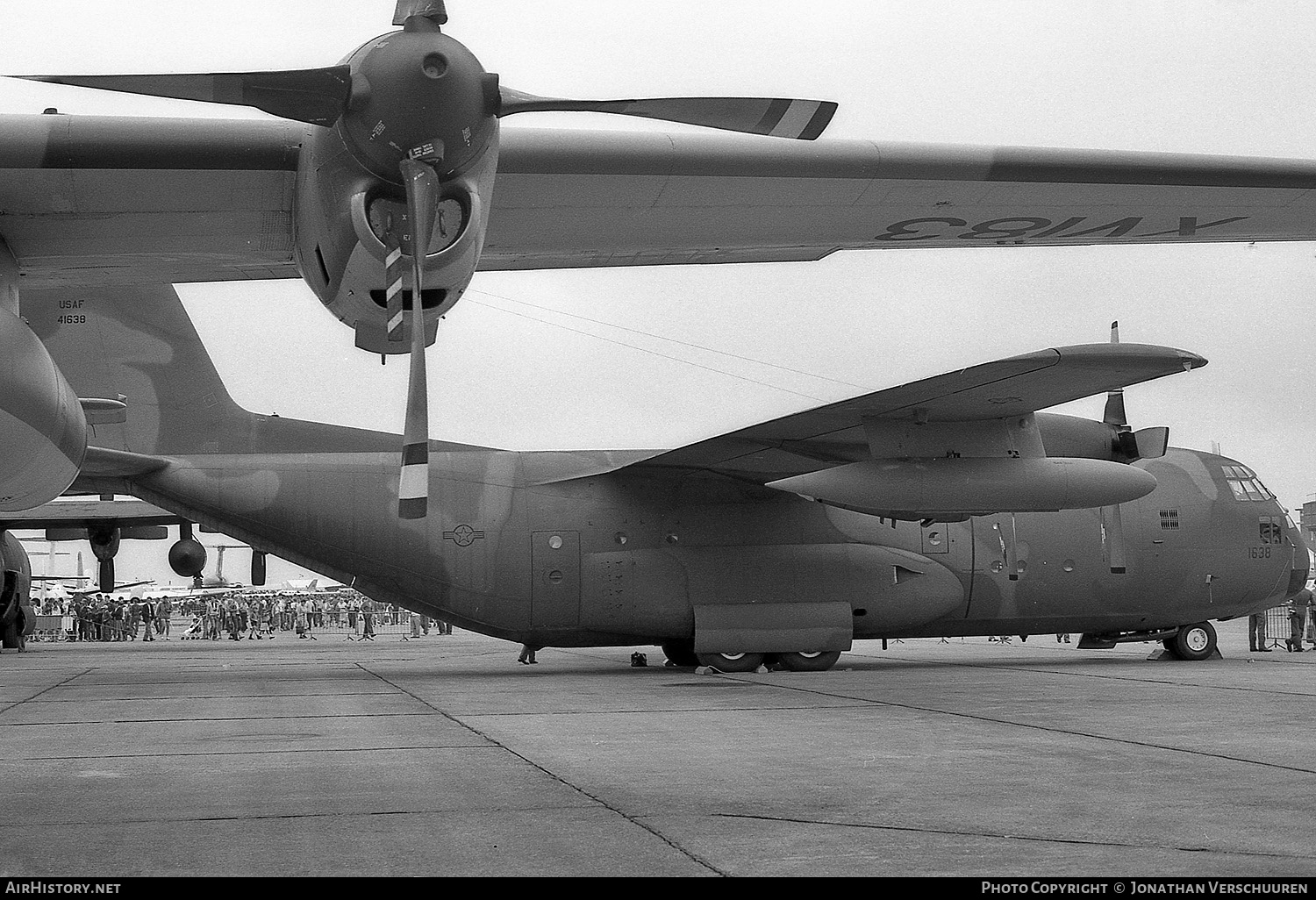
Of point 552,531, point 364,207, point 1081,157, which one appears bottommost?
point 552,531

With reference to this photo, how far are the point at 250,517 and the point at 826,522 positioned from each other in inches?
291

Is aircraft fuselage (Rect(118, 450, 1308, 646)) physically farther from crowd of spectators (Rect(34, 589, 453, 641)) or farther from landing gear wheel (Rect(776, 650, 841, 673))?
→ crowd of spectators (Rect(34, 589, 453, 641))

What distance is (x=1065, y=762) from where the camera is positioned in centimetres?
→ 750

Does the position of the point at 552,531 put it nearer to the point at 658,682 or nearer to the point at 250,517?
the point at 658,682

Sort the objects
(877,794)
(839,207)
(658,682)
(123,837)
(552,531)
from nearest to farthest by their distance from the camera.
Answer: (123,837) → (877,794) → (839,207) → (658,682) → (552,531)

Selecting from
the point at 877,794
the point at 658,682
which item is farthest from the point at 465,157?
the point at 658,682

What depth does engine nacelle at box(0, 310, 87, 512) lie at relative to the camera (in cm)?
702

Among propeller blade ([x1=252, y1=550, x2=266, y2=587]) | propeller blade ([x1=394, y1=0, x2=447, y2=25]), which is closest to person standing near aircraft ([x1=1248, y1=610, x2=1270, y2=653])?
propeller blade ([x1=394, y1=0, x2=447, y2=25])

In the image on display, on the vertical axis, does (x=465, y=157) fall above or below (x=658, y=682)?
above

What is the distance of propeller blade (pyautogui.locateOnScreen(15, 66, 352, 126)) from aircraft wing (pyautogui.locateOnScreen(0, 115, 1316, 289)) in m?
0.33

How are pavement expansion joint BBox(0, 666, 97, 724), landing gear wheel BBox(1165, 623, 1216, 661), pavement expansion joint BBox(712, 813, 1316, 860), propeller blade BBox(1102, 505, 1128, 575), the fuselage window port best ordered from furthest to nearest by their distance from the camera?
landing gear wheel BBox(1165, 623, 1216, 661)
the fuselage window port
propeller blade BBox(1102, 505, 1128, 575)
pavement expansion joint BBox(0, 666, 97, 724)
pavement expansion joint BBox(712, 813, 1316, 860)

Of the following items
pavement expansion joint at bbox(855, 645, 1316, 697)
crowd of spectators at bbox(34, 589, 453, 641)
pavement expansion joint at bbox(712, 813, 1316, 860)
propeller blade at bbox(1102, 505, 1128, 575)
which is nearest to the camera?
pavement expansion joint at bbox(712, 813, 1316, 860)

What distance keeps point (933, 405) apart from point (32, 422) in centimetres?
940

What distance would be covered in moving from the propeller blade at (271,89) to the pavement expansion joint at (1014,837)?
13.3 feet
